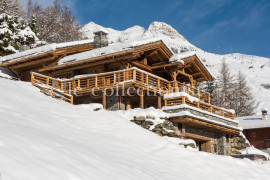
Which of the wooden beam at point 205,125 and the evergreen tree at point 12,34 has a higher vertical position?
the evergreen tree at point 12,34

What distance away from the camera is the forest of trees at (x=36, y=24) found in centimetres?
3672

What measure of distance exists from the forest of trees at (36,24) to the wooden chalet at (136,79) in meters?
12.3

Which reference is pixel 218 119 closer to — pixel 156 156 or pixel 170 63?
pixel 170 63

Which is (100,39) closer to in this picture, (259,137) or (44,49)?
(44,49)

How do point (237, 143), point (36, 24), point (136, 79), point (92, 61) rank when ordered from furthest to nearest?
point (36, 24) < point (237, 143) < point (136, 79) < point (92, 61)

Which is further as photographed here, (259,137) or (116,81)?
(259,137)

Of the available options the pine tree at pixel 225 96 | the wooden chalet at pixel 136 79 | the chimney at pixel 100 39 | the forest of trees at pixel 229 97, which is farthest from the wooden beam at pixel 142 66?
Answer: the pine tree at pixel 225 96

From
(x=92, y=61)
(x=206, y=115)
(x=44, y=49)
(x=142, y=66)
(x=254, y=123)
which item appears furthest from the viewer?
(x=254, y=123)

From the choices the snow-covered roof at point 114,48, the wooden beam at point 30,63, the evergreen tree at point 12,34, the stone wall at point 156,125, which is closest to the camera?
the stone wall at point 156,125

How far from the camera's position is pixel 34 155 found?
6.16 metres

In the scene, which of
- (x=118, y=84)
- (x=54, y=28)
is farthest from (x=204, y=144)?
(x=54, y=28)

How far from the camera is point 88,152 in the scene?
812cm

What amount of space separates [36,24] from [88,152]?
146 feet

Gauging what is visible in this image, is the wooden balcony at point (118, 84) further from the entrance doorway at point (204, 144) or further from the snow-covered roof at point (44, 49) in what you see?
the snow-covered roof at point (44, 49)
